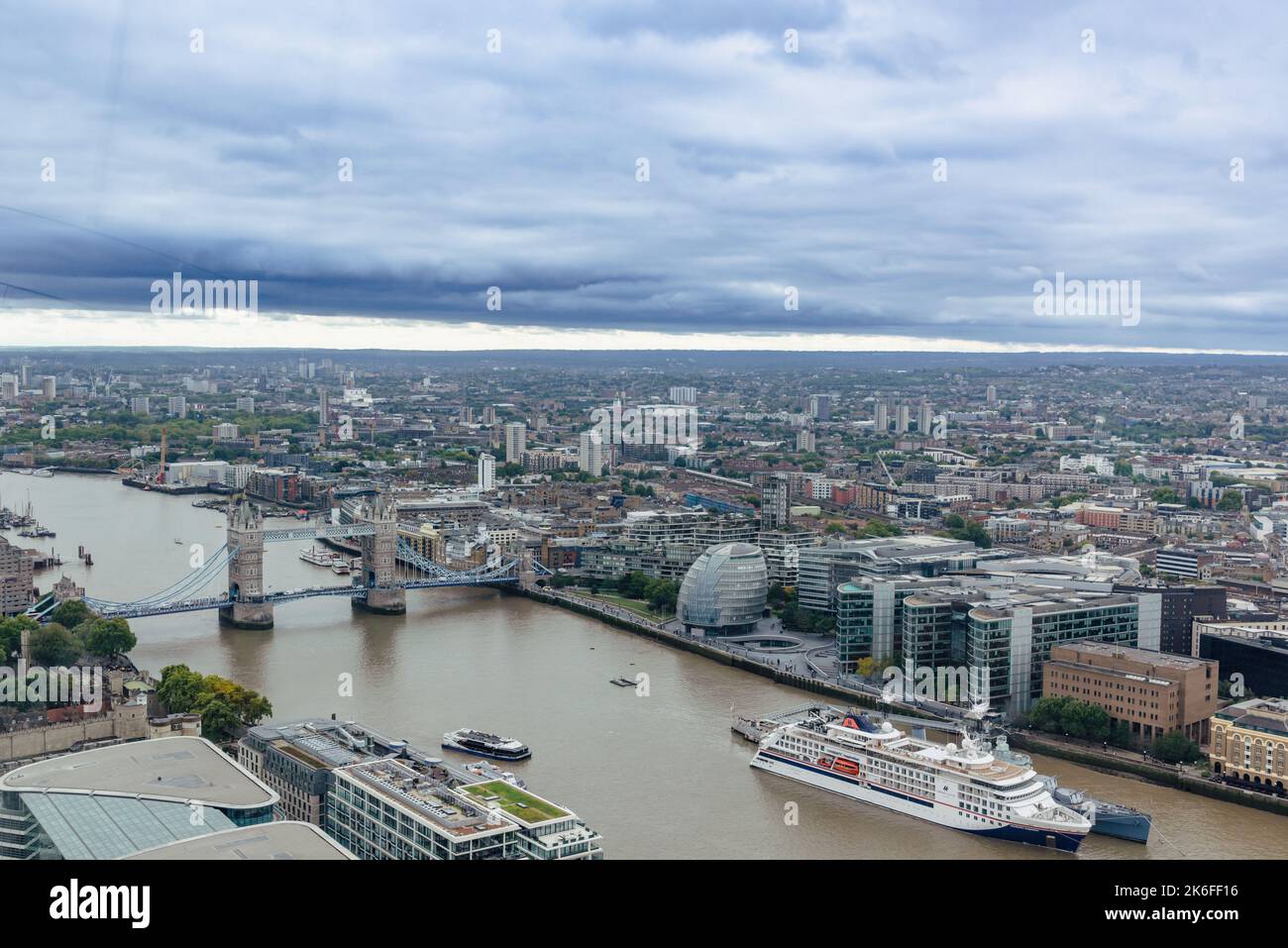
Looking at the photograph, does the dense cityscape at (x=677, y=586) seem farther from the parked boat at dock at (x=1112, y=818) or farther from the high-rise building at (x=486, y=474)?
the high-rise building at (x=486, y=474)

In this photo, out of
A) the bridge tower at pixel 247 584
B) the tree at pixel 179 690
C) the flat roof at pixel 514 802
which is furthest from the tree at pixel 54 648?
the flat roof at pixel 514 802

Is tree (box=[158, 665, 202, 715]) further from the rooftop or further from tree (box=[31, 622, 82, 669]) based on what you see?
the rooftop

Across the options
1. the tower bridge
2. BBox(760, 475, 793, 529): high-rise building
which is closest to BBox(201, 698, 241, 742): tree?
the tower bridge

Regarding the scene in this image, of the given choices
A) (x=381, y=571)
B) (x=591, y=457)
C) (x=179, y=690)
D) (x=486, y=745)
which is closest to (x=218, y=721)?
(x=179, y=690)
